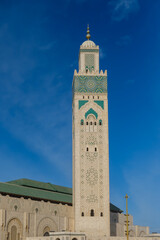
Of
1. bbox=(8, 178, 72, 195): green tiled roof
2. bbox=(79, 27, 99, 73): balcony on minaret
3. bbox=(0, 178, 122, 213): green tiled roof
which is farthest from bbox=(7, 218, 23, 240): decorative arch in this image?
bbox=(79, 27, 99, 73): balcony on minaret

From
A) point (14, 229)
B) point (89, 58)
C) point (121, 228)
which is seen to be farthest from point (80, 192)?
point (89, 58)

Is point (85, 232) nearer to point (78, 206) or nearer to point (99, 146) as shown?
point (78, 206)

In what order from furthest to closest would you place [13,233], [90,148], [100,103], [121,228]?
[121,228] → [100,103] → [90,148] → [13,233]

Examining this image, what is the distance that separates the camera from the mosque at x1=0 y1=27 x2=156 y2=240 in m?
36.8

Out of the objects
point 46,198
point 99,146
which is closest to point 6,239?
point 46,198

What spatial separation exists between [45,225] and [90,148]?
374 inches

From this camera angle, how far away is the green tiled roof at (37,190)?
3778 cm

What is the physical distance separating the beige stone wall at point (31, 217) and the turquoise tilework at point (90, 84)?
13340mm

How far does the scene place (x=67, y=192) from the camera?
47.8 meters

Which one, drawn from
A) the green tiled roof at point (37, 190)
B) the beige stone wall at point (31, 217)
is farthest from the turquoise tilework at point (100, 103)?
the beige stone wall at point (31, 217)

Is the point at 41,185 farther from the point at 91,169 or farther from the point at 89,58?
the point at 89,58

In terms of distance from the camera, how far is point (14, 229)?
36.5 meters

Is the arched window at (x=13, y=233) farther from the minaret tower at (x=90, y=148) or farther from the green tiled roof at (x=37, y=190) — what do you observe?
the minaret tower at (x=90, y=148)

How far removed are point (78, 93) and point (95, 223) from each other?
1433cm
